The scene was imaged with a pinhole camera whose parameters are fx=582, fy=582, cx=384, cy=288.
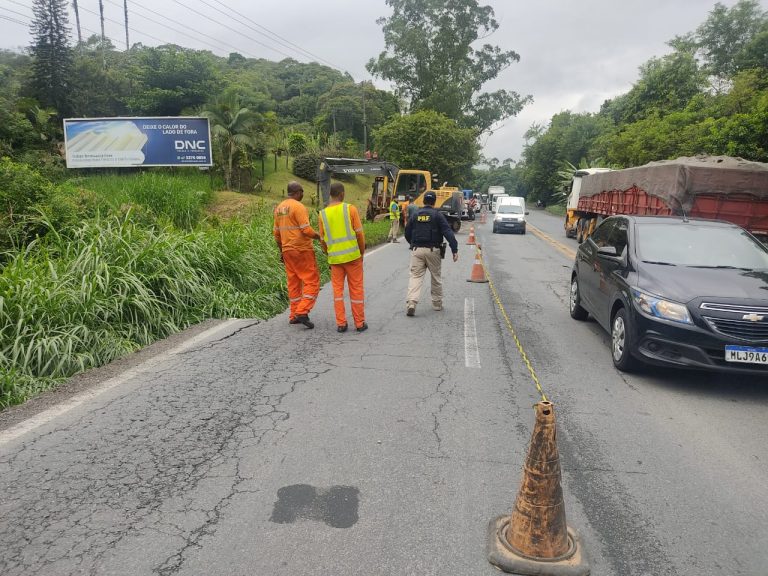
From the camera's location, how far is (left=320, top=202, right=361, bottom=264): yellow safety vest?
705 centimetres

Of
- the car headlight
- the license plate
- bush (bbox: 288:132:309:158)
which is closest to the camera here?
the license plate

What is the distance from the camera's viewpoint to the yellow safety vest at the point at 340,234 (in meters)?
7.05

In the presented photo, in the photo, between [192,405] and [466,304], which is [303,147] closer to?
[466,304]

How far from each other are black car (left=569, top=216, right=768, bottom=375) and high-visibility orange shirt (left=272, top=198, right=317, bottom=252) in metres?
3.54

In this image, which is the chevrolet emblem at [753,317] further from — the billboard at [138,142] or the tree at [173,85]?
the tree at [173,85]

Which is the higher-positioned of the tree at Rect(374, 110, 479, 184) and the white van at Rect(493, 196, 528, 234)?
the tree at Rect(374, 110, 479, 184)

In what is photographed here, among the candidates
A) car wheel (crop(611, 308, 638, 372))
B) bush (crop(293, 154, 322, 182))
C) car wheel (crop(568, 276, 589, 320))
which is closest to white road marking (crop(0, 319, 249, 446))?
car wheel (crop(611, 308, 638, 372))

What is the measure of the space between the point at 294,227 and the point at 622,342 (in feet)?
12.9

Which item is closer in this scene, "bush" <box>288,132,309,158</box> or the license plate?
the license plate

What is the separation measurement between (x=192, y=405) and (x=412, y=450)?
6.20ft

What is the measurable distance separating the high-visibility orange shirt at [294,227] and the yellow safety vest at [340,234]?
0.22 meters

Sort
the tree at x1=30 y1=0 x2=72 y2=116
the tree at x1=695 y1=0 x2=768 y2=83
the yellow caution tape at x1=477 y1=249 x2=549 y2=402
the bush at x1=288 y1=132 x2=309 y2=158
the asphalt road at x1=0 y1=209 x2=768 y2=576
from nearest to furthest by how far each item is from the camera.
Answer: the asphalt road at x1=0 y1=209 x2=768 y2=576, the yellow caution tape at x1=477 y1=249 x2=549 y2=402, the tree at x1=30 y1=0 x2=72 y2=116, the bush at x1=288 y1=132 x2=309 y2=158, the tree at x1=695 y1=0 x2=768 y2=83

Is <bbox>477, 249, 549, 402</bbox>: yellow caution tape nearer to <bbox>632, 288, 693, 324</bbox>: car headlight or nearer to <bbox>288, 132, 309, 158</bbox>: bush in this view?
<bbox>632, 288, 693, 324</bbox>: car headlight

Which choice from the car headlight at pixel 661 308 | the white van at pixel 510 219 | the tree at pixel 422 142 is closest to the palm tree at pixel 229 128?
the tree at pixel 422 142
